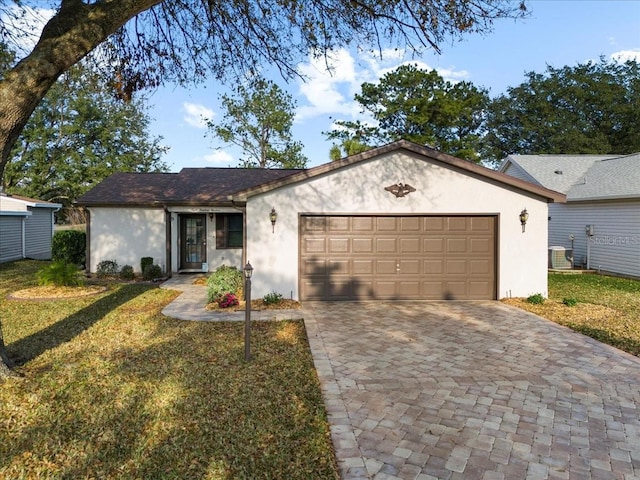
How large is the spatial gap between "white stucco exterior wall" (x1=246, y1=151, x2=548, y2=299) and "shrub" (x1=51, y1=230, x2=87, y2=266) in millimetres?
9331

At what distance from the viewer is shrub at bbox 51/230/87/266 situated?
15008mm

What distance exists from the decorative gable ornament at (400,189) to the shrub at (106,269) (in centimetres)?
952

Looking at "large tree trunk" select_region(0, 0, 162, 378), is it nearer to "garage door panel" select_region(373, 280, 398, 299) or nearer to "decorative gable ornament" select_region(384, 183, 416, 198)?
"decorative gable ornament" select_region(384, 183, 416, 198)

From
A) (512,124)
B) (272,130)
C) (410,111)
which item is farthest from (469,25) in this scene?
(512,124)

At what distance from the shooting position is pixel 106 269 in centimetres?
1362

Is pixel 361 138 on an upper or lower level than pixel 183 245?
upper

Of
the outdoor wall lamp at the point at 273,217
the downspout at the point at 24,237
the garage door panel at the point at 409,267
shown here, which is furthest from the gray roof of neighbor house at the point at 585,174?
the downspout at the point at 24,237

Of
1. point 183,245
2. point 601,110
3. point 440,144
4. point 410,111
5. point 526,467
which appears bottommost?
point 526,467

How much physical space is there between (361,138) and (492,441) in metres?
27.3

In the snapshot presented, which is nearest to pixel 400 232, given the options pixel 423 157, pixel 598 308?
pixel 423 157

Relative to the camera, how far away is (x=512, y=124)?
122 ft

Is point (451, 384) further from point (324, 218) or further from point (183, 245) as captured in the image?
point (183, 245)

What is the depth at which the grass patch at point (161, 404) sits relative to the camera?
10.7 ft

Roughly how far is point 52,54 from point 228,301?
562cm
